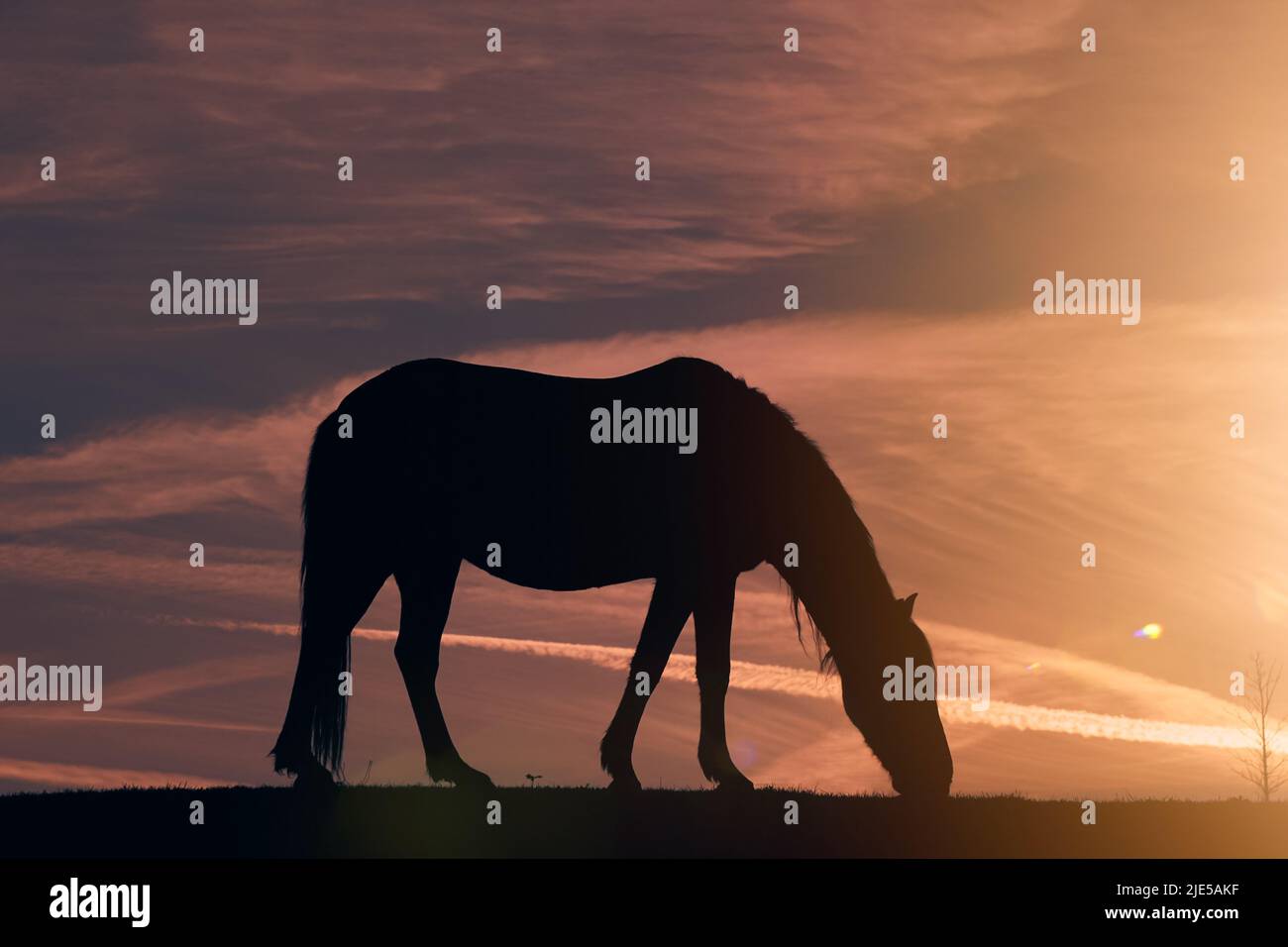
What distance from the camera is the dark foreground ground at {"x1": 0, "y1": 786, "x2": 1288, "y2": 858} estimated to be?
42.2 feet

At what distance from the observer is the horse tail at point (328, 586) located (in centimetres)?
1457

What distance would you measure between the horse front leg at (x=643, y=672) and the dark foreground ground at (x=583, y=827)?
0.47 metres

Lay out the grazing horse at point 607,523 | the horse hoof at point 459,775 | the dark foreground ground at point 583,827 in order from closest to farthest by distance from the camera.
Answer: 1. the dark foreground ground at point 583,827
2. the horse hoof at point 459,775
3. the grazing horse at point 607,523

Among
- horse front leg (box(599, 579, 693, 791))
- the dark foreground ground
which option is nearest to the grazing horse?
horse front leg (box(599, 579, 693, 791))

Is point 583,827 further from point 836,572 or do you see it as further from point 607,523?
point 836,572

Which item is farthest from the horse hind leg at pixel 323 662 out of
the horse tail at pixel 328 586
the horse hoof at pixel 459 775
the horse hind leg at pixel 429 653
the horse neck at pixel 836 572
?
the horse neck at pixel 836 572

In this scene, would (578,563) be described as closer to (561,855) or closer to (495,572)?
(495,572)

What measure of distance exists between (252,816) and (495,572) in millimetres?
3377

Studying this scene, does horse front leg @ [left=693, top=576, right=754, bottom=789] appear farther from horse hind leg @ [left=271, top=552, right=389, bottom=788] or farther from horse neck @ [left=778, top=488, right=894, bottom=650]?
horse hind leg @ [left=271, top=552, right=389, bottom=788]

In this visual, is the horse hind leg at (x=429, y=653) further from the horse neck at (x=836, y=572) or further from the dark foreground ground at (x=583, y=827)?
the horse neck at (x=836, y=572)

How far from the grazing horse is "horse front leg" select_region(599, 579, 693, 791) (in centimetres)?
2

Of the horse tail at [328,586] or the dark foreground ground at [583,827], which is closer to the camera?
the dark foreground ground at [583,827]

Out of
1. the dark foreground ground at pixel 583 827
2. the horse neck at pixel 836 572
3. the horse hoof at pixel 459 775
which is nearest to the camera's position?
the dark foreground ground at pixel 583 827
